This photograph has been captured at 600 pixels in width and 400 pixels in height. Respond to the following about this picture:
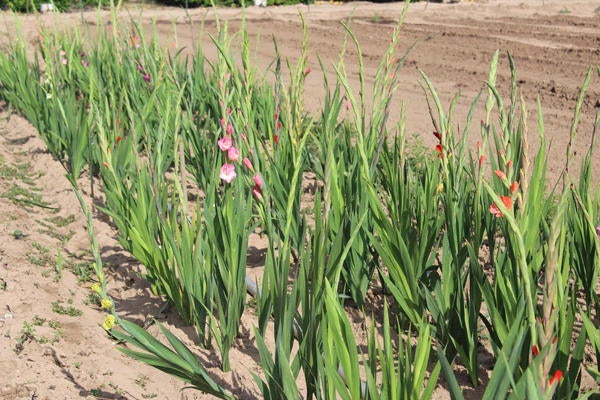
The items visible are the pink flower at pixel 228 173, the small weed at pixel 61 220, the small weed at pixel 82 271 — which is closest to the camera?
the pink flower at pixel 228 173

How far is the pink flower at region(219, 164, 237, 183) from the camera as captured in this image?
231cm

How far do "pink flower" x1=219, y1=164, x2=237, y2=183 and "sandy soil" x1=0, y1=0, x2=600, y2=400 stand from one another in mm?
481

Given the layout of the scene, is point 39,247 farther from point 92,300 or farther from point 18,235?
point 92,300

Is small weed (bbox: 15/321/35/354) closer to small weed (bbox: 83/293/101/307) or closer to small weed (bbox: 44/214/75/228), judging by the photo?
small weed (bbox: 83/293/101/307)

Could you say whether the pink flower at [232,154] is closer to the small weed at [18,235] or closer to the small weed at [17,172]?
the small weed at [18,235]

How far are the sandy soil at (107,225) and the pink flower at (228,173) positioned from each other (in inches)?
18.9

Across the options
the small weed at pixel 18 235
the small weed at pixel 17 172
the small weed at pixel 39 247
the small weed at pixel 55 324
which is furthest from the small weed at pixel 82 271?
the small weed at pixel 17 172

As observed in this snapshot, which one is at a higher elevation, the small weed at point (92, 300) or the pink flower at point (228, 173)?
the pink flower at point (228, 173)

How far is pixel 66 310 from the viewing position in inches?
93.8

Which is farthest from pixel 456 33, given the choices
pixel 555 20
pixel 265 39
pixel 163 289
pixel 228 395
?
pixel 228 395

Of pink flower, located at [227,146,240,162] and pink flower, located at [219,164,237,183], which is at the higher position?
pink flower, located at [227,146,240,162]

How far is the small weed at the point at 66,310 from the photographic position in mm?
2355

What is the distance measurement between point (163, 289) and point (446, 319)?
0.92 m

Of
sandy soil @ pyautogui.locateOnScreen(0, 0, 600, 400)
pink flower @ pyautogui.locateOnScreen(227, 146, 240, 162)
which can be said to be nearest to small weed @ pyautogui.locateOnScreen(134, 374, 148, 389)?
sandy soil @ pyautogui.locateOnScreen(0, 0, 600, 400)
